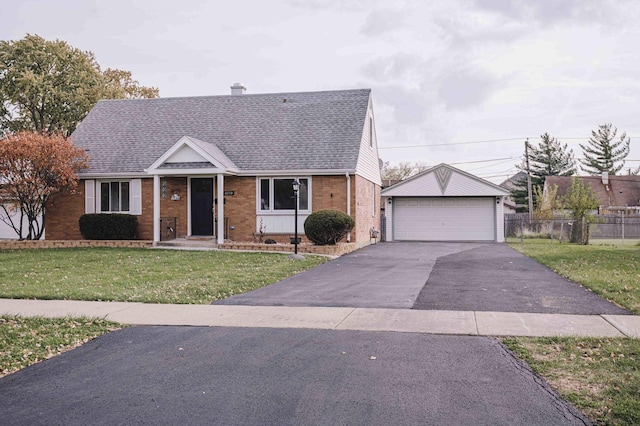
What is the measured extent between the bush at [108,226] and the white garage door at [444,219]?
1309 centimetres

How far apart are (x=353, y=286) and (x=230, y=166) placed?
35.4 feet

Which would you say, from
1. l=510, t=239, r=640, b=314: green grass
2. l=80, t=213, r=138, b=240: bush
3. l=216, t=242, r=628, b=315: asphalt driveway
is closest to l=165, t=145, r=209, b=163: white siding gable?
l=80, t=213, r=138, b=240: bush

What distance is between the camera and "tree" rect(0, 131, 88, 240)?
67.1 feet

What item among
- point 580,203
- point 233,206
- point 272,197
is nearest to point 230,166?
point 233,206

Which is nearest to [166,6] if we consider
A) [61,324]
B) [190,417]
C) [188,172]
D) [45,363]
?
[188,172]

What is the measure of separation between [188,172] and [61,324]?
13182 mm

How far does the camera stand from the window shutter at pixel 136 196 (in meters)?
23.0

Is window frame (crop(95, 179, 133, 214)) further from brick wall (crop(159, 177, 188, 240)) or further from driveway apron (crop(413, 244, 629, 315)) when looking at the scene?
driveway apron (crop(413, 244, 629, 315))

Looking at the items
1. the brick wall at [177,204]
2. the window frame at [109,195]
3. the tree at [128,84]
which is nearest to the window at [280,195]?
the brick wall at [177,204]

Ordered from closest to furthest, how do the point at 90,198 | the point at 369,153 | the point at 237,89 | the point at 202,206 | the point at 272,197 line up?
the point at 272,197
the point at 202,206
the point at 90,198
the point at 369,153
the point at 237,89

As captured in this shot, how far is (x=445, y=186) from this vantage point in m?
28.6

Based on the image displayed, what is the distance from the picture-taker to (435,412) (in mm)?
4734

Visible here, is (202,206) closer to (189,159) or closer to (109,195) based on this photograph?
(189,159)

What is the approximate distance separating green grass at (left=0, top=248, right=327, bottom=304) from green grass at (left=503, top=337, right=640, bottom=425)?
585cm
